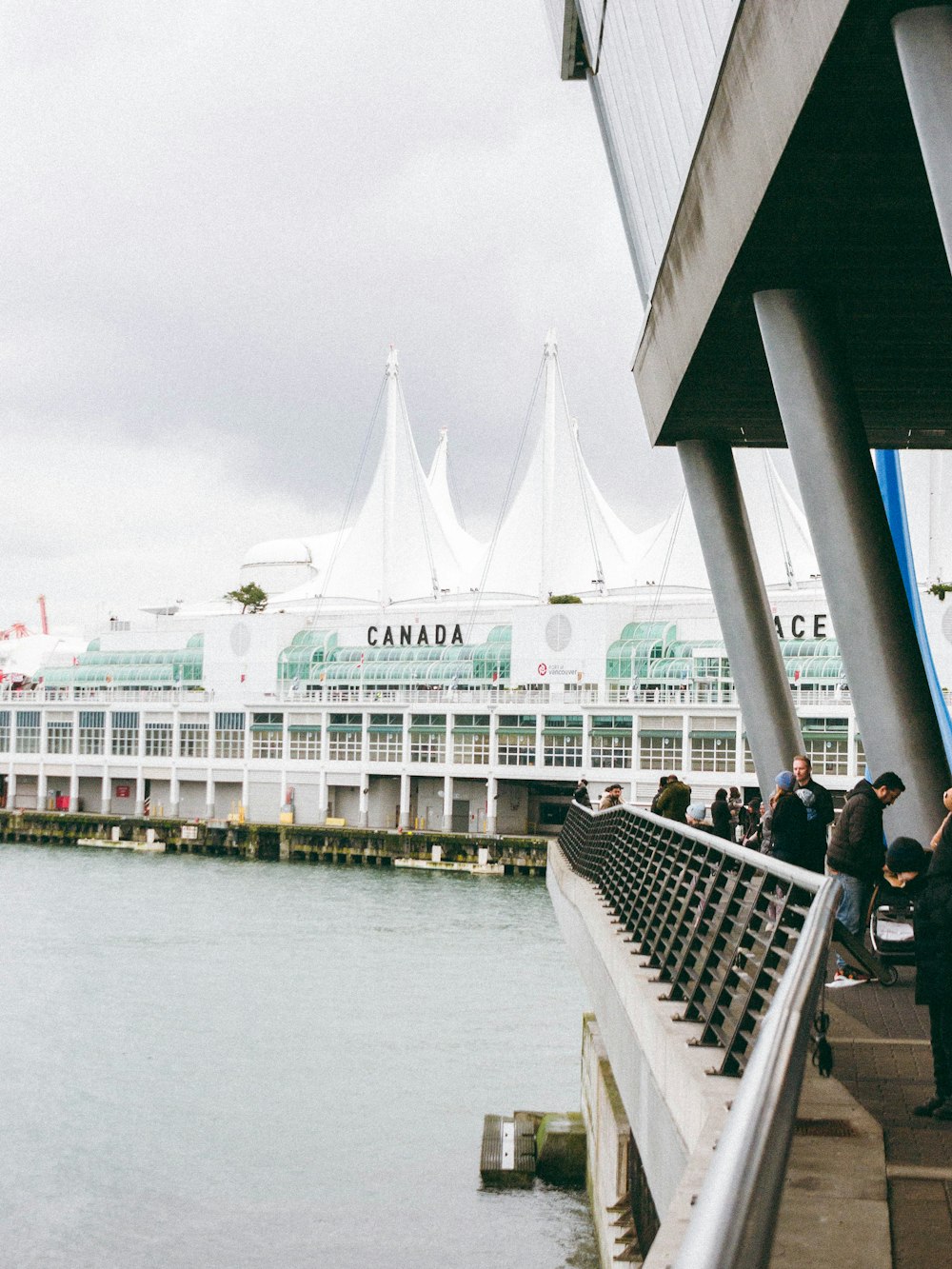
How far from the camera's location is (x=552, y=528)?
8600 cm

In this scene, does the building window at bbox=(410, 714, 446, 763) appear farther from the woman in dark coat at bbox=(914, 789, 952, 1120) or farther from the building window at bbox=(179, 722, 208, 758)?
the woman in dark coat at bbox=(914, 789, 952, 1120)

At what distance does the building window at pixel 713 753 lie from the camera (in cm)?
6297

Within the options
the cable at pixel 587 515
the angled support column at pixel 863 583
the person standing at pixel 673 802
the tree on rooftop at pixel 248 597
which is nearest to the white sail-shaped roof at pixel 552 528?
A: the cable at pixel 587 515

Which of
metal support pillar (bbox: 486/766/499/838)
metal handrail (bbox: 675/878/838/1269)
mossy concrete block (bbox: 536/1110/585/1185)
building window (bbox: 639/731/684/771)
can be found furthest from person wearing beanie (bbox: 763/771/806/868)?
metal support pillar (bbox: 486/766/499/838)

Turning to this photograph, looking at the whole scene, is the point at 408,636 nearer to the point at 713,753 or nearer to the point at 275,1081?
the point at 713,753

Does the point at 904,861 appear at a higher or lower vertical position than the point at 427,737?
lower

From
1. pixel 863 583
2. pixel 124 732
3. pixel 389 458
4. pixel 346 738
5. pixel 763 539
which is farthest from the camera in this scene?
pixel 389 458

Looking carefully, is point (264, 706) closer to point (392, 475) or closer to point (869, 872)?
point (392, 475)

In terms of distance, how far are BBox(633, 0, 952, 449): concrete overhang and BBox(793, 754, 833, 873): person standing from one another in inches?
141

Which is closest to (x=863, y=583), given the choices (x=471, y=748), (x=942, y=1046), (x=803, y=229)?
(x=803, y=229)

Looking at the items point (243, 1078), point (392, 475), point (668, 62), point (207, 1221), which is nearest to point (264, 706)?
point (392, 475)

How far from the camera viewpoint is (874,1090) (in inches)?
232

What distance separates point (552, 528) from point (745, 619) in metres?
69.8

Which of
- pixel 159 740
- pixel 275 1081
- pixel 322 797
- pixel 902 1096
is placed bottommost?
pixel 275 1081
